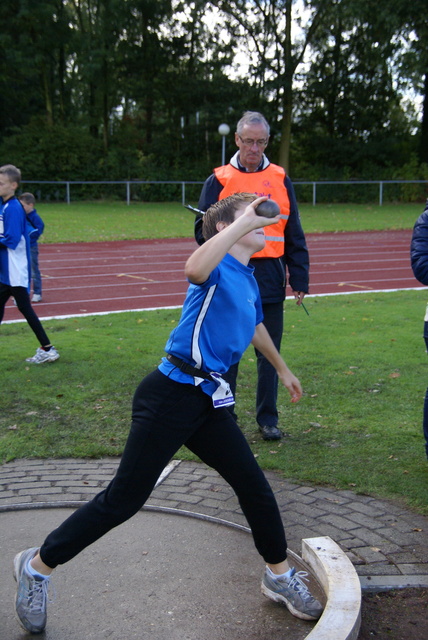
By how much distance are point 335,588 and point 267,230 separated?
8.90ft

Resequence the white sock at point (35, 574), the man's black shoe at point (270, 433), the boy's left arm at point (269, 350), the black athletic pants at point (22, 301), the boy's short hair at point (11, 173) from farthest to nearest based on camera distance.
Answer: the black athletic pants at point (22, 301), the boy's short hair at point (11, 173), the man's black shoe at point (270, 433), the boy's left arm at point (269, 350), the white sock at point (35, 574)

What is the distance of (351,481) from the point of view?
184 inches

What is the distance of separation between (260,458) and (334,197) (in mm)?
33691

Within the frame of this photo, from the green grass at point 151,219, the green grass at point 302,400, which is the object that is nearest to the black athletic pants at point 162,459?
the green grass at point 302,400

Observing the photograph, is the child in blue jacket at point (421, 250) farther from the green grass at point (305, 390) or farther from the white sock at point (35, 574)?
the white sock at point (35, 574)

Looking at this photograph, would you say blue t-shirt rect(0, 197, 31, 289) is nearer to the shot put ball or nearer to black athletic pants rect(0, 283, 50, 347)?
black athletic pants rect(0, 283, 50, 347)

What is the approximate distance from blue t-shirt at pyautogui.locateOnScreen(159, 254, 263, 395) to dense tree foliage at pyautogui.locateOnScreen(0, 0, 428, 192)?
119ft

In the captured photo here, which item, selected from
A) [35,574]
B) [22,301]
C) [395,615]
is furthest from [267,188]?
[22,301]

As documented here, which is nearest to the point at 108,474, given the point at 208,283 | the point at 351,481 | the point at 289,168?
the point at 351,481

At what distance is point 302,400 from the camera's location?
21.1 feet

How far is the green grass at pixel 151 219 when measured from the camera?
74.8 feet

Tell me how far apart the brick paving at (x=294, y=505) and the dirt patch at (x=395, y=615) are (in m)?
0.06

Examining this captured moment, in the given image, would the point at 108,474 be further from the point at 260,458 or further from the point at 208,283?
the point at 208,283

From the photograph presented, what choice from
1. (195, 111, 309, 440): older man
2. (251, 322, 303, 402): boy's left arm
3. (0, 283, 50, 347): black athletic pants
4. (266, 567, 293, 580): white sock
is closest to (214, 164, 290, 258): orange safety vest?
(195, 111, 309, 440): older man
